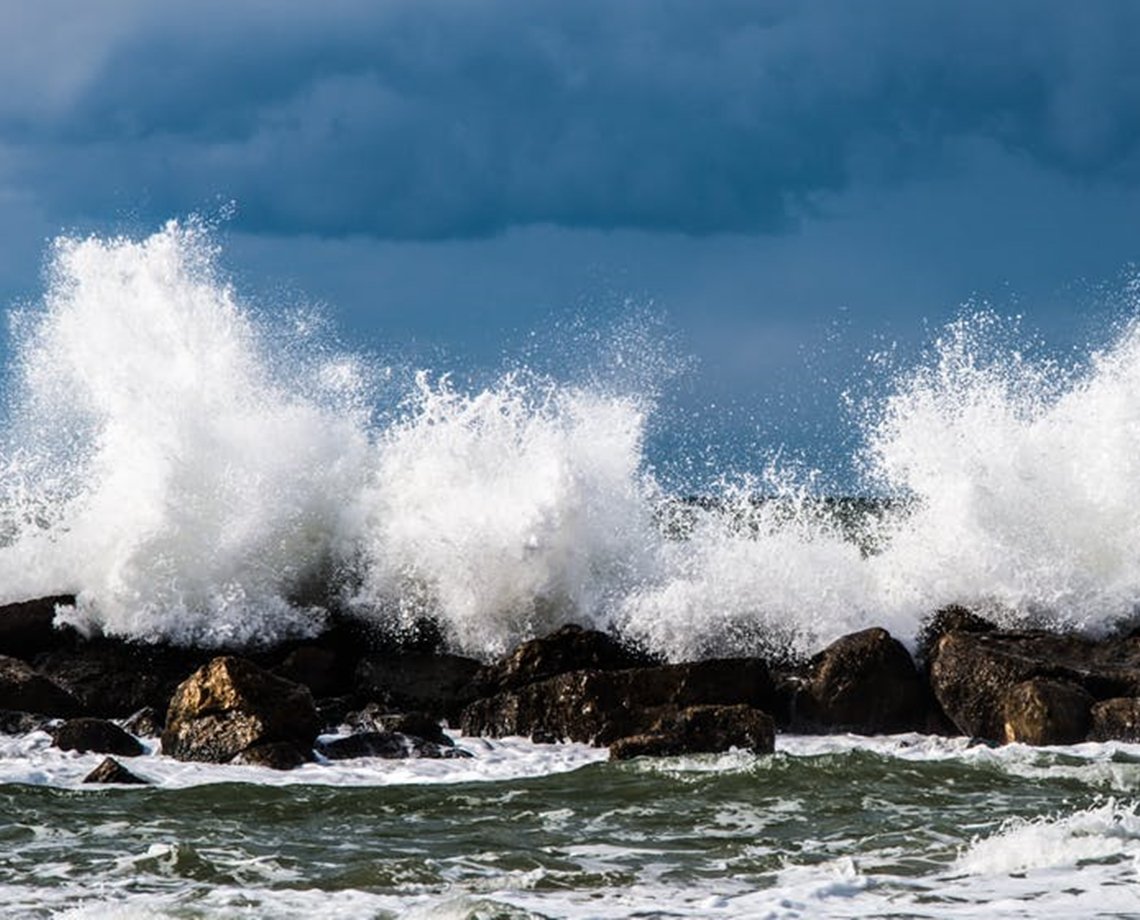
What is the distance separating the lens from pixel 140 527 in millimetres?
14609

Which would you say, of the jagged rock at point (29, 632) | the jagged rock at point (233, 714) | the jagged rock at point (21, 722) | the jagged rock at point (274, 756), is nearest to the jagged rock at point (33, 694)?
the jagged rock at point (21, 722)

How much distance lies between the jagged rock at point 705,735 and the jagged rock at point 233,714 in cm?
211

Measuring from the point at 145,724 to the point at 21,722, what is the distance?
873 mm

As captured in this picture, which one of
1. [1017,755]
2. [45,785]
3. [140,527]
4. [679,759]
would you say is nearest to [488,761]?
[679,759]

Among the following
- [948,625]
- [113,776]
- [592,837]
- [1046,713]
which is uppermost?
[948,625]

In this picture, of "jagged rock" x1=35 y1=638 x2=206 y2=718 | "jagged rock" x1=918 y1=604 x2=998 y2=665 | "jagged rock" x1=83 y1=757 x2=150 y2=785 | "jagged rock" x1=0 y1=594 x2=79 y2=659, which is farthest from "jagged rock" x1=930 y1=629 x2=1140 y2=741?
"jagged rock" x1=0 y1=594 x2=79 y2=659

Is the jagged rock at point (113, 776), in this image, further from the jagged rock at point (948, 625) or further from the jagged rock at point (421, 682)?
the jagged rock at point (948, 625)

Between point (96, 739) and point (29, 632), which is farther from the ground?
point (29, 632)

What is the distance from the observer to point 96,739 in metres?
10.5

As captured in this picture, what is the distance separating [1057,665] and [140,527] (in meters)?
8.25

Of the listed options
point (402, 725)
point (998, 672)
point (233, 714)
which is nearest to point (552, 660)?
point (402, 725)

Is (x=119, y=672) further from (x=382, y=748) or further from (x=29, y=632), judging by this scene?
(x=382, y=748)

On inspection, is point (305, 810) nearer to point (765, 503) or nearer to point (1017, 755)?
point (1017, 755)

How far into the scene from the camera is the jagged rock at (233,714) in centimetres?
1017
